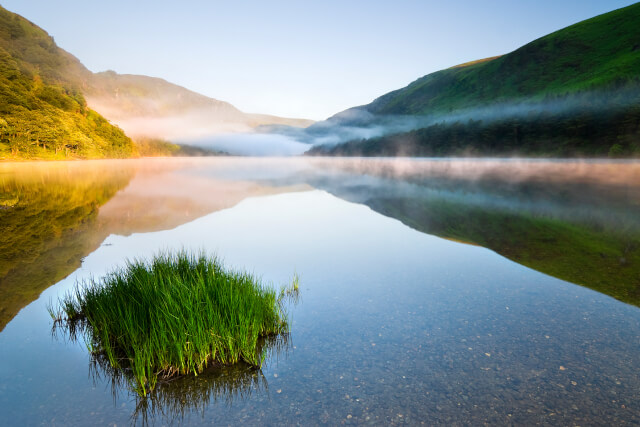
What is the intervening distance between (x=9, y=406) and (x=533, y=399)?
7501mm

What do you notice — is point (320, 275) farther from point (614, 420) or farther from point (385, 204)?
point (385, 204)

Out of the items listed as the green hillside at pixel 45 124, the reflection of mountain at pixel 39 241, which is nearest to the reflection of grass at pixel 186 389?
the reflection of mountain at pixel 39 241

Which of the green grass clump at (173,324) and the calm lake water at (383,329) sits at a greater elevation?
the green grass clump at (173,324)

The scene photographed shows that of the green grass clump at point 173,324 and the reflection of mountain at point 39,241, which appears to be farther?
the reflection of mountain at point 39,241

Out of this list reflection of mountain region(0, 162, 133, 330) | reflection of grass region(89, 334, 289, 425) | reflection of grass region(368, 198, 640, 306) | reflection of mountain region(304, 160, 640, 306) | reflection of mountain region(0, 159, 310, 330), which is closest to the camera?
reflection of grass region(89, 334, 289, 425)

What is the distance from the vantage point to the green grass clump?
5840 mm

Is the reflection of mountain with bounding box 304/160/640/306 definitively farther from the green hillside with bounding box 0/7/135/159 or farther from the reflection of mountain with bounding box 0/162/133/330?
the green hillside with bounding box 0/7/135/159

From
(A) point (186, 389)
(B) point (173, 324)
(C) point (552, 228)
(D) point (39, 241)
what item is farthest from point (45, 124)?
(A) point (186, 389)

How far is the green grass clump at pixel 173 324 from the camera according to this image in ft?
19.2

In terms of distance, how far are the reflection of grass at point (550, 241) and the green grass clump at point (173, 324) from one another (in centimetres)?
926

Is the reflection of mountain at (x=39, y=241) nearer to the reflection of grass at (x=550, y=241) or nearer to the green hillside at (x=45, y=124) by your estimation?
the reflection of grass at (x=550, y=241)

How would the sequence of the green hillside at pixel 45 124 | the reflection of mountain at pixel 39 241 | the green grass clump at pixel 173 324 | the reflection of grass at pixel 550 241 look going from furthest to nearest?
the green hillside at pixel 45 124 < the reflection of grass at pixel 550 241 < the reflection of mountain at pixel 39 241 < the green grass clump at pixel 173 324

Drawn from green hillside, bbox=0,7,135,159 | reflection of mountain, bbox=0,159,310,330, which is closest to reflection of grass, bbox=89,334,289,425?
reflection of mountain, bbox=0,159,310,330

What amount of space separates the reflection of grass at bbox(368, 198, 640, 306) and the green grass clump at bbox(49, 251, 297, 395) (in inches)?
364
